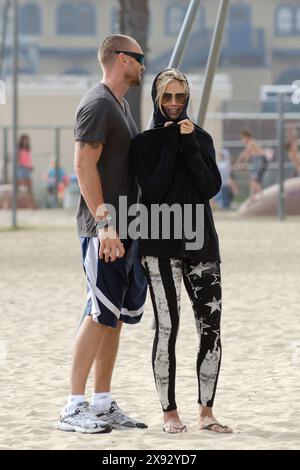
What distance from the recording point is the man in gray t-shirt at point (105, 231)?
6.77m

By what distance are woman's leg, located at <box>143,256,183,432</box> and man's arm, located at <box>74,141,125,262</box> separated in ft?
0.50

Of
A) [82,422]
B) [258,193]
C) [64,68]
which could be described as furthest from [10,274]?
[64,68]

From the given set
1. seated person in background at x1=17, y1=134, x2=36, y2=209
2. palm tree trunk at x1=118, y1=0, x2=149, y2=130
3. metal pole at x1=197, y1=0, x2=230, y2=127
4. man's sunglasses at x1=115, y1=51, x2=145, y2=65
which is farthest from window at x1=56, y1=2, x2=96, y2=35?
man's sunglasses at x1=115, y1=51, x2=145, y2=65

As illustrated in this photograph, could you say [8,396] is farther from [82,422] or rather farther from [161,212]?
[161,212]

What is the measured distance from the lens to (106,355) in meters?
7.09

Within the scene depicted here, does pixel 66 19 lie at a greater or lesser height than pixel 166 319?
greater

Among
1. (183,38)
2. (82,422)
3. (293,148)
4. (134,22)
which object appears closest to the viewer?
(82,422)

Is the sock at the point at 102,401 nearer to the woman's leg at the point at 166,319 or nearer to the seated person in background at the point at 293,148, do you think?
the woman's leg at the point at 166,319

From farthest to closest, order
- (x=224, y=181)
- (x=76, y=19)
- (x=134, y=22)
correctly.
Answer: (x=76, y=19) → (x=224, y=181) → (x=134, y=22)

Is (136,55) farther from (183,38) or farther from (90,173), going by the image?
(183,38)

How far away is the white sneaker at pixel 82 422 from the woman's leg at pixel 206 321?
0.45 m

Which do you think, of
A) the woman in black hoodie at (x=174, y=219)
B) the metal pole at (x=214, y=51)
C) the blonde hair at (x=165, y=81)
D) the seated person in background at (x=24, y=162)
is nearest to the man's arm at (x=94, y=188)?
the woman in black hoodie at (x=174, y=219)

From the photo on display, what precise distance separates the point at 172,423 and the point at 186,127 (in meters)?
1.28

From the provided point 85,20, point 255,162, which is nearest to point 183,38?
point 255,162
